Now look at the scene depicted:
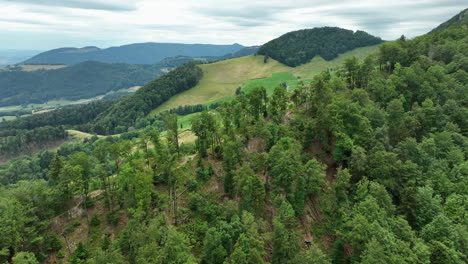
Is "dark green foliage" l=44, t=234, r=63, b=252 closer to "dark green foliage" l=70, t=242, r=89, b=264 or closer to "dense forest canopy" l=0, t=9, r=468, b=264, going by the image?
"dense forest canopy" l=0, t=9, r=468, b=264

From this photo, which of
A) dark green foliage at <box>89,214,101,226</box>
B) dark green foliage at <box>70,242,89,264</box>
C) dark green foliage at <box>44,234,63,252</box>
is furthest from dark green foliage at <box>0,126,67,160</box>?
dark green foliage at <box>70,242,89,264</box>

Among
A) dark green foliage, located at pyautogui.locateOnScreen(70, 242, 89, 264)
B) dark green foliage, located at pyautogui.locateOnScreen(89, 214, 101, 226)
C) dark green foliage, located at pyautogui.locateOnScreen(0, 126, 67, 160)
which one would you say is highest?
dark green foliage, located at pyautogui.locateOnScreen(89, 214, 101, 226)

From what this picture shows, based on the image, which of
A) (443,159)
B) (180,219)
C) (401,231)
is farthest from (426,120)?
(180,219)

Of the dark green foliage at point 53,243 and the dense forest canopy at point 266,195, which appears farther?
the dark green foliage at point 53,243

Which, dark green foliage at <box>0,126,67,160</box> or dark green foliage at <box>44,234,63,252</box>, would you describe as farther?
dark green foliage at <box>0,126,67,160</box>

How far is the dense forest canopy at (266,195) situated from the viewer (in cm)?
3934

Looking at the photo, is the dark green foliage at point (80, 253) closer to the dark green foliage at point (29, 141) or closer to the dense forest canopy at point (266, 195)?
the dense forest canopy at point (266, 195)

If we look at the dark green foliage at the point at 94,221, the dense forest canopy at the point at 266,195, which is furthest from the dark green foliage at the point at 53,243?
the dark green foliage at the point at 94,221

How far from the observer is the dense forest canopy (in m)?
39.3

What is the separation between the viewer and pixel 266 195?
56031 mm

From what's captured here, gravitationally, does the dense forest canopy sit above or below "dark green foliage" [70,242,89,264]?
above

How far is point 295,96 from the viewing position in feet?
260

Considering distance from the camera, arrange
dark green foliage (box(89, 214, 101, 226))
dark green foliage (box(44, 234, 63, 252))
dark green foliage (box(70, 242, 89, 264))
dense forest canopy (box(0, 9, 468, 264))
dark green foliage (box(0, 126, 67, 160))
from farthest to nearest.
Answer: dark green foliage (box(0, 126, 67, 160)) → dark green foliage (box(89, 214, 101, 226)) → dark green foliage (box(44, 234, 63, 252)) → dark green foliage (box(70, 242, 89, 264)) → dense forest canopy (box(0, 9, 468, 264))

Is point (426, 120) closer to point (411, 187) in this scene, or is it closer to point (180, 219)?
point (411, 187)
